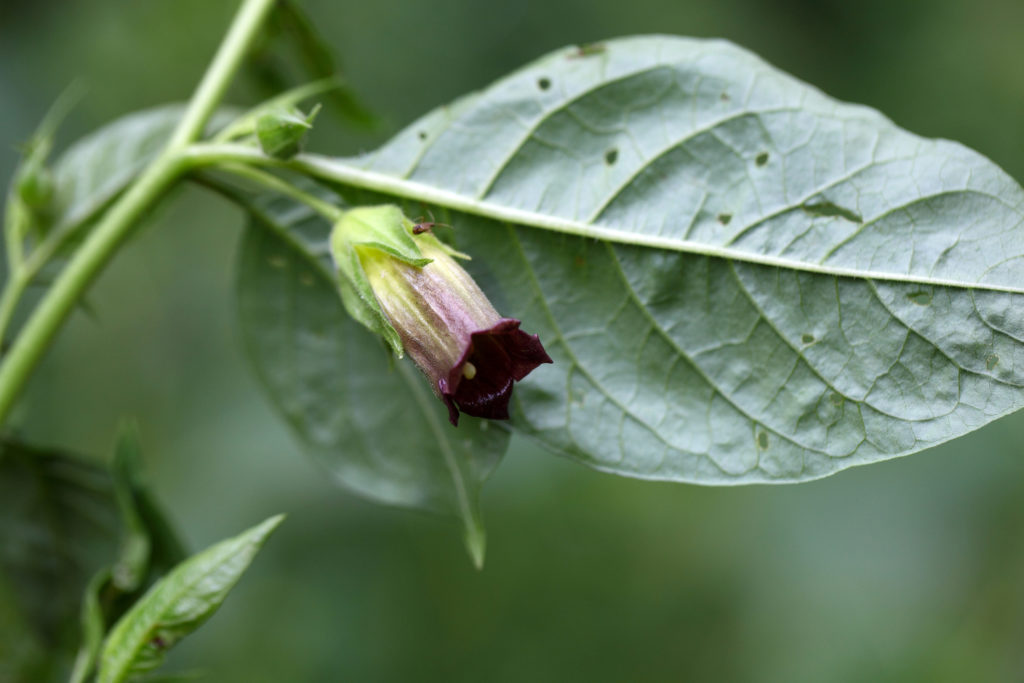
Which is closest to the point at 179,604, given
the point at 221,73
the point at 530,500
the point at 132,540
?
the point at 132,540

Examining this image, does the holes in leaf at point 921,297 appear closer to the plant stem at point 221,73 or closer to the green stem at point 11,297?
the plant stem at point 221,73

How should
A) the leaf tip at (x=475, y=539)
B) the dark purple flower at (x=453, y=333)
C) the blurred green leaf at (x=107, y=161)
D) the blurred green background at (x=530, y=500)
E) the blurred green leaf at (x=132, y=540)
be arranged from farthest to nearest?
the blurred green background at (x=530, y=500), the blurred green leaf at (x=107, y=161), the blurred green leaf at (x=132, y=540), the leaf tip at (x=475, y=539), the dark purple flower at (x=453, y=333)

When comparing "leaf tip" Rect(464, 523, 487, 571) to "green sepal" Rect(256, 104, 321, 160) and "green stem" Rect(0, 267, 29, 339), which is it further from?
"green stem" Rect(0, 267, 29, 339)

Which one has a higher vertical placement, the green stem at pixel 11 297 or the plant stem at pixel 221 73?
the plant stem at pixel 221 73

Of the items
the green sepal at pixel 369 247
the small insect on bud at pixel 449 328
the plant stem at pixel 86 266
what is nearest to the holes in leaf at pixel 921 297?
the small insect on bud at pixel 449 328

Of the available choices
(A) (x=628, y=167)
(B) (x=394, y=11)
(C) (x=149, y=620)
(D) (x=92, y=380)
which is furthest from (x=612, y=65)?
(D) (x=92, y=380)

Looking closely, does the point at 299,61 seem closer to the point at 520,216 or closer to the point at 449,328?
the point at 520,216
